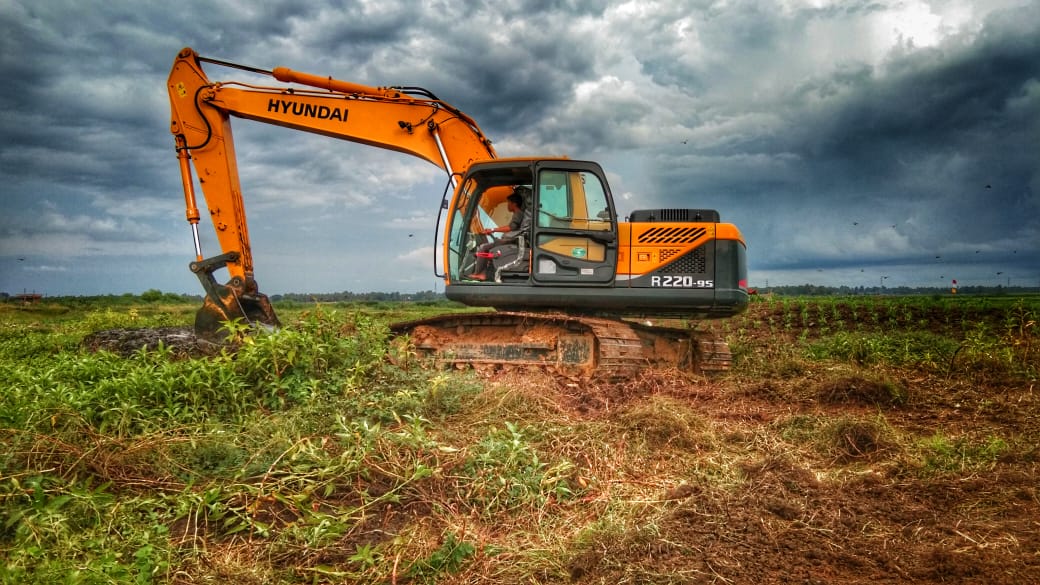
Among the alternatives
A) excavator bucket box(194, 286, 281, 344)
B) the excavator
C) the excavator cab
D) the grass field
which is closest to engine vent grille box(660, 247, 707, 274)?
the excavator

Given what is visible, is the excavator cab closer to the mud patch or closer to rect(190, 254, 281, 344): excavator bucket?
rect(190, 254, 281, 344): excavator bucket

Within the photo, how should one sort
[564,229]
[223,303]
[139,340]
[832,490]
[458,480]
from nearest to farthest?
[458,480], [832,490], [564,229], [223,303], [139,340]

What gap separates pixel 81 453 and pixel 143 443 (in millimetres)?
343

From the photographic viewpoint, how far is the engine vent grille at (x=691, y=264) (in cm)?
866

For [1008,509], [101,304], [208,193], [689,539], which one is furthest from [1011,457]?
[101,304]

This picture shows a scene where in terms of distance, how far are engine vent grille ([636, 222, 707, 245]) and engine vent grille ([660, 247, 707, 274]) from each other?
168 mm

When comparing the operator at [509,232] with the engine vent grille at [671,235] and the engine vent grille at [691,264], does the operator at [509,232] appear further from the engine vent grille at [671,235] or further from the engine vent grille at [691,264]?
the engine vent grille at [691,264]

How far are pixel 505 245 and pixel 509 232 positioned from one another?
0.66ft

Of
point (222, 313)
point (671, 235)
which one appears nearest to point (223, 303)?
point (222, 313)

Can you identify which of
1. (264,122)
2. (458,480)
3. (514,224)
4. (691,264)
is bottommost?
(458,480)

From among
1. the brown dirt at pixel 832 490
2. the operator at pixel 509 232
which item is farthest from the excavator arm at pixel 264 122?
the brown dirt at pixel 832 490

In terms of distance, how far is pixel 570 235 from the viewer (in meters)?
8.57

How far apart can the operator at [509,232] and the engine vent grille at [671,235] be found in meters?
1.51

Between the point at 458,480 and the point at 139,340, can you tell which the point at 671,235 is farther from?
the point at 139,340
